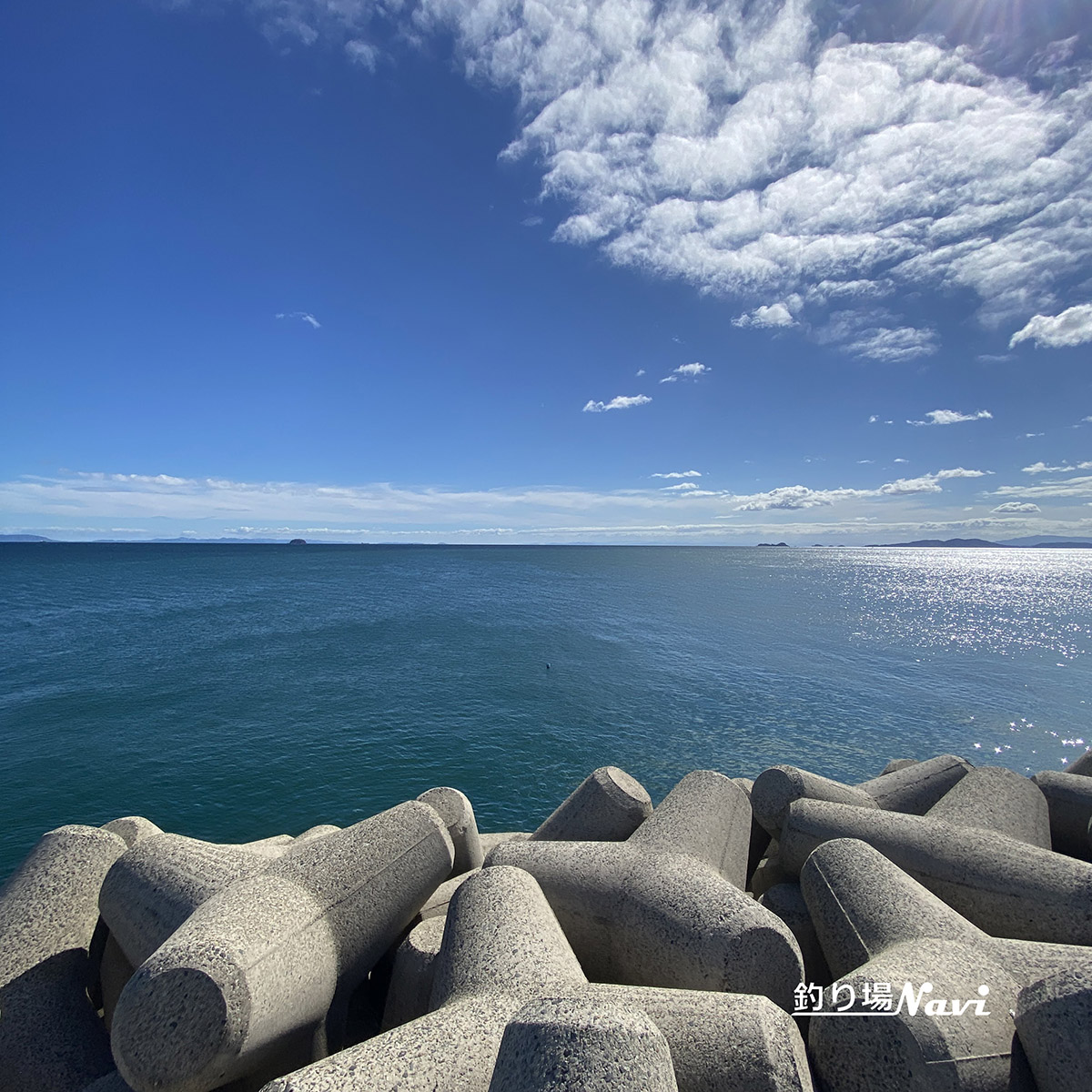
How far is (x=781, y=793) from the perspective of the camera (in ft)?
24.7

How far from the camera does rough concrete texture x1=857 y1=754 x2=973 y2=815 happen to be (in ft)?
28.8

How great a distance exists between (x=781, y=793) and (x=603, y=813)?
8.42 feet

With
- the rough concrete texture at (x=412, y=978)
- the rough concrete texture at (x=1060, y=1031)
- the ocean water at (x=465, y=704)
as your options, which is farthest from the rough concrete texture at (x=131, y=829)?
the ocean water at (x=465, y=704)

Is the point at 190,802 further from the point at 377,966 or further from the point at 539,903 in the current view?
the point at 539,903

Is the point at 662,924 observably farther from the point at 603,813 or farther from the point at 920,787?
the point at 920,787

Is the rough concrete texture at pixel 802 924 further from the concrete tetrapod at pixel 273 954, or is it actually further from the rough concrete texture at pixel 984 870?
the concrete tetrapod at pixel 273 954

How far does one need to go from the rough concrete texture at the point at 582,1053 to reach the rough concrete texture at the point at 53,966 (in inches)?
154

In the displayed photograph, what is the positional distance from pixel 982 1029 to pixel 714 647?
35.1 metres

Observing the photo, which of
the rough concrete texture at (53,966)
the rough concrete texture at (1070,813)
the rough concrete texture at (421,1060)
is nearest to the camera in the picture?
the rough concrete texture at (421,1060)

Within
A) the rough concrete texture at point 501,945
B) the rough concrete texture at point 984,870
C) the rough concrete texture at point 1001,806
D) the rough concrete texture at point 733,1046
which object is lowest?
the rough concrete texture at point 1001,806

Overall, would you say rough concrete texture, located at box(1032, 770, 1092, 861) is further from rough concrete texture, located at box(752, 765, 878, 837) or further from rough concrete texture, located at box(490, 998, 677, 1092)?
rough concrete texture, located at box(490, 998, 677, 1092)

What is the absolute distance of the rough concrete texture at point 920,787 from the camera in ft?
28.8

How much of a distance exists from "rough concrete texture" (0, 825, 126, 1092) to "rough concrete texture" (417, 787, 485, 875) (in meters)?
3.13

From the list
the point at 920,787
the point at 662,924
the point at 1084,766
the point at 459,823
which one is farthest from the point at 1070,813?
the point at 459,823
